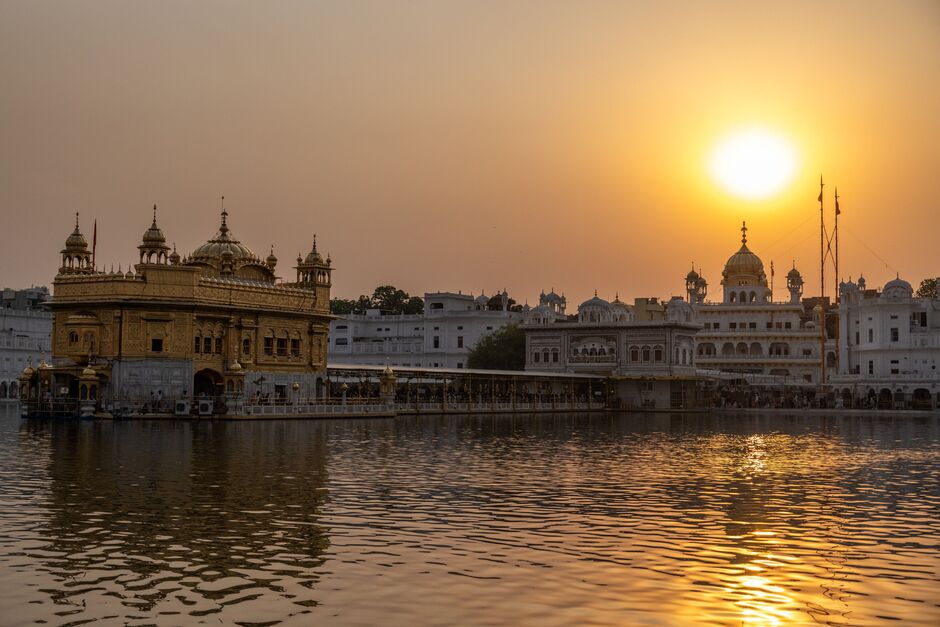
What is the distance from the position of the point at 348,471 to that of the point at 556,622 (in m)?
18.2

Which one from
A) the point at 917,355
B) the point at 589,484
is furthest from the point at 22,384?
the point at 917,355

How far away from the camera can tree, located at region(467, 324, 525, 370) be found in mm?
119250

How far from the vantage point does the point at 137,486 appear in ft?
87.5

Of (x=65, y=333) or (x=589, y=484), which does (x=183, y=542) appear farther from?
(x=65, y=333)

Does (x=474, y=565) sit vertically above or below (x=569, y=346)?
below

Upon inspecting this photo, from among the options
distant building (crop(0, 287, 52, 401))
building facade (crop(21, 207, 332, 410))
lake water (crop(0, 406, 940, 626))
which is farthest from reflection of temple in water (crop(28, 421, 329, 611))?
distant building (crop(0, 287, 52, 401))

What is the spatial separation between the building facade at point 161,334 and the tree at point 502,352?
4810 cm

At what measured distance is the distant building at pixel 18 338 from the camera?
120438 millimetres

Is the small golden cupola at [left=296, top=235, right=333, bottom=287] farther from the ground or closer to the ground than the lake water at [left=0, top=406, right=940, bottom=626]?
farther from the ground

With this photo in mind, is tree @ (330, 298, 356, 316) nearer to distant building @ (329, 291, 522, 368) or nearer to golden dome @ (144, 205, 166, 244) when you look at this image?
distant building @ (329, 291, 522, 368)

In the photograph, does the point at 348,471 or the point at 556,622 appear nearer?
the point at 556,622

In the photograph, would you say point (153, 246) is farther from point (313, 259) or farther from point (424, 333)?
point (424, 333)

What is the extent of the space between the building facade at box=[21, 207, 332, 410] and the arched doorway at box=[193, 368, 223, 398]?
0.06 metres

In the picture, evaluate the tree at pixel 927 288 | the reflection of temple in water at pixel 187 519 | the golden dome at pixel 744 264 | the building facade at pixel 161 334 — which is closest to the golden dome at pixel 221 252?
the building facade at pixel 161 334
